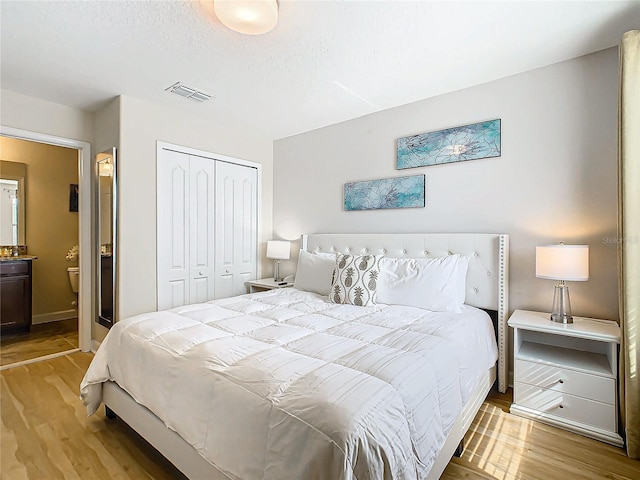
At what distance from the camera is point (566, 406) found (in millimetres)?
Result: 2066

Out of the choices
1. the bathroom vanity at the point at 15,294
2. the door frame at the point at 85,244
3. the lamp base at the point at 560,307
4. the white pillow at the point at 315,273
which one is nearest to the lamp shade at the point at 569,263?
the lamp base at the point at 560,307

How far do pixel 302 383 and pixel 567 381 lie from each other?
6.16ft

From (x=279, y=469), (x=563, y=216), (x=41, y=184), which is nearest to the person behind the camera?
(x=279, y=469)

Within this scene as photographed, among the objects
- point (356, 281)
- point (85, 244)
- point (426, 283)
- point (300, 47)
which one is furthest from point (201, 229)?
point (426, 283)

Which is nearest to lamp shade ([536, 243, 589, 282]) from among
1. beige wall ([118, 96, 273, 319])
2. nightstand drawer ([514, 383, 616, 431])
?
nightstand drawer ([514, 383, 616, 431])

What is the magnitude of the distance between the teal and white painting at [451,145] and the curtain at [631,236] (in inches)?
34.2

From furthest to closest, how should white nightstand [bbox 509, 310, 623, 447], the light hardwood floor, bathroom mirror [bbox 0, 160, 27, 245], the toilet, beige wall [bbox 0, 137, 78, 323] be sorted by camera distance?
the toilet
beige wall [bbox 0, 137, 78, 323]
bathroom mirror [bbox 0, 160, 27, 245]
white nightstand [bbox 509, 310, 623, 447]
the light hardwood floor

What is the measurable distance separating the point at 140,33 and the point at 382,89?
6.16 ft

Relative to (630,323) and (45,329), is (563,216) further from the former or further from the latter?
(45,329)

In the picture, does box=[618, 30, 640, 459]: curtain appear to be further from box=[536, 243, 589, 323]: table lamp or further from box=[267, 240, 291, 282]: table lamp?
box=[267, 240, 291, 282]: table lamp

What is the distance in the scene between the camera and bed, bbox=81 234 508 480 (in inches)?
41.9

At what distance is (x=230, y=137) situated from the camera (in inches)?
156

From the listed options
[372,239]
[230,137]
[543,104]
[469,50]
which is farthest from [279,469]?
[230,137]

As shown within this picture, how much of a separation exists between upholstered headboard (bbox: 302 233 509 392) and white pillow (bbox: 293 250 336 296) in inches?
22.0
